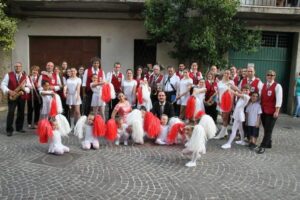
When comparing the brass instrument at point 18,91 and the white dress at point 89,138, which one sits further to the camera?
the brass instrument at point 18,91

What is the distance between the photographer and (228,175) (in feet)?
22.7

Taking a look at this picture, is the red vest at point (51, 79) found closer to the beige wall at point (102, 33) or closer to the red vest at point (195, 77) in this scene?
the red vest at point (195, 77)

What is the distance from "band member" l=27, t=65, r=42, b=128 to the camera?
998 cm

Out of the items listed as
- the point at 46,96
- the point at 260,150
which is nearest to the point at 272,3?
the point at 260,150

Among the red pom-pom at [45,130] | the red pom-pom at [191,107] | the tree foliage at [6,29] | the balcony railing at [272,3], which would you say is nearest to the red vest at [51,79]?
the red pom-pom at [45,130]

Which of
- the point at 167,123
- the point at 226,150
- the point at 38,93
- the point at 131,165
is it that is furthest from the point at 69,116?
the point at 226,150

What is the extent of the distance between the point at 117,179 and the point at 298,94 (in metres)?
10.1

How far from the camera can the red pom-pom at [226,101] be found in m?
9.32

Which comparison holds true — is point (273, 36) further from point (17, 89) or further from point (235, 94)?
point (17, 89)

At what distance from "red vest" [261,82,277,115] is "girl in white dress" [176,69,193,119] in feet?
7.59

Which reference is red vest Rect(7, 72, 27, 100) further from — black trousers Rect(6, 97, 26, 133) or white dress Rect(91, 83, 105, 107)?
white dress Rect(91, 83, 105, 107)

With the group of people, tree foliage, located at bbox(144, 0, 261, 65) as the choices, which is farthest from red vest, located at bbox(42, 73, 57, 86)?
tree foliage, located at bbox(144, 0, 261, 65)

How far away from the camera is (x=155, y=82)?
35.3ft

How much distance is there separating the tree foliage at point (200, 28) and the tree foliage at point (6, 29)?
4874mm
